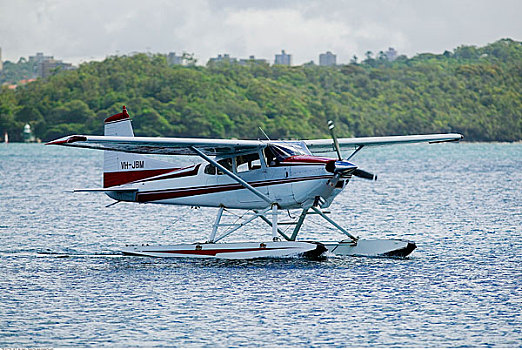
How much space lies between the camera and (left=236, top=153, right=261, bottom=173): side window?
55.9 ft

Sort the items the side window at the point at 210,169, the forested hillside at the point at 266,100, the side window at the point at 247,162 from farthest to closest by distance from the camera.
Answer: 1. the forested hillside at the point at 266,100
2. the side window at the point at 210,169
3. the side window at the point at 247,162

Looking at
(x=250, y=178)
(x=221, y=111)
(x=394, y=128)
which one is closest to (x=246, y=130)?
(x=221, y=111)

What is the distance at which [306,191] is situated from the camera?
16.2 meters

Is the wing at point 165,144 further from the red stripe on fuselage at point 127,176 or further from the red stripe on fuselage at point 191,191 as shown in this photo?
the red stripe on fuselage at point 127,176

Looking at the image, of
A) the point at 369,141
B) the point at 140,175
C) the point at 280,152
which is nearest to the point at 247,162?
the point at 280,152

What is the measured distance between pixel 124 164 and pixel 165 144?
277 centimetres

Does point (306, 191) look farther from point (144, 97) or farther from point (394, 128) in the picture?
point (394, 128)

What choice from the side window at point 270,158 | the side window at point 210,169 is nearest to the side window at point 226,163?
the side window at point 210,169

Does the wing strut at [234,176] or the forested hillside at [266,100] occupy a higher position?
the forested hillside at [266,100]

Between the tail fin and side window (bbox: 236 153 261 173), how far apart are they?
1.64 m

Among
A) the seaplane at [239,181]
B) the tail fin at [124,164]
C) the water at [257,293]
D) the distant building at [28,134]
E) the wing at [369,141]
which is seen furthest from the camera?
the distant building at [28,134]

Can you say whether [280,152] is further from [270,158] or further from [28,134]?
[28,134]

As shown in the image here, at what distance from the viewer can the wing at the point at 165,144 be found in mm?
15844

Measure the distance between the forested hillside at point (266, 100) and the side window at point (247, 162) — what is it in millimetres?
104156
